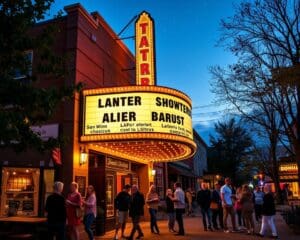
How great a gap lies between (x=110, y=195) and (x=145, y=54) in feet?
21.9

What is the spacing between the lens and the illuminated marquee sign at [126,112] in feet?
49.1

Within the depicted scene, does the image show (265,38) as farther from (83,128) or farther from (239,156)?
(239,156)

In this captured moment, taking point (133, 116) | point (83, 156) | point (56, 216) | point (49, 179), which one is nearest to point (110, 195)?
point (83, 156)

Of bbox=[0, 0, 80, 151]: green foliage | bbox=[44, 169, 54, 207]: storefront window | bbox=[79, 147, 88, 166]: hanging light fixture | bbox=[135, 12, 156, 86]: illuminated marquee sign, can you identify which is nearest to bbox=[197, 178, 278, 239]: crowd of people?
bbox=[79, 147, 88, 166]: hanging light fixture

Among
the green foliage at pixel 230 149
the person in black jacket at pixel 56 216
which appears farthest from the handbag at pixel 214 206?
the green foliage at pixel 230 149

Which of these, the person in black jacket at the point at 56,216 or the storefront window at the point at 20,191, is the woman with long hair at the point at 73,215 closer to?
the person in black jacket at the point at 56,216

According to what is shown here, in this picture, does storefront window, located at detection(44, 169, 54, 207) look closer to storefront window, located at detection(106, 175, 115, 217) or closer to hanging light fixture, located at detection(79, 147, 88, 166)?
hanging light fixture, located at detection(79, 147, 88, 166)

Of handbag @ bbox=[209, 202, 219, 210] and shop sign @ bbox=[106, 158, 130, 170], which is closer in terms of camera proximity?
handbag @ bbox=[209, 202, 219, 210]

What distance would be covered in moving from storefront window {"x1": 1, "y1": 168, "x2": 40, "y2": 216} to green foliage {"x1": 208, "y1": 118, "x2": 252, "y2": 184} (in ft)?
169

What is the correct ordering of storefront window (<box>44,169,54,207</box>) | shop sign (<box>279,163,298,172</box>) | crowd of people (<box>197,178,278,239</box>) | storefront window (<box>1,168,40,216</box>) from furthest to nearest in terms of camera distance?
shop sign (<box>279,163,298,172</box>) < storefront window (<box>44,169,54,207</box>) < storefront window (<box>1,168,40,216</box>) < crowd of people (<box>197,178,278,239</box>)

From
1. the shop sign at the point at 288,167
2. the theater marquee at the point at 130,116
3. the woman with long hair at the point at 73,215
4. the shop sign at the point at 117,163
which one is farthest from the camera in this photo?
the shop sign at the point at 288,167

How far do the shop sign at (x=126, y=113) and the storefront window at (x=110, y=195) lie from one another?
135 inches

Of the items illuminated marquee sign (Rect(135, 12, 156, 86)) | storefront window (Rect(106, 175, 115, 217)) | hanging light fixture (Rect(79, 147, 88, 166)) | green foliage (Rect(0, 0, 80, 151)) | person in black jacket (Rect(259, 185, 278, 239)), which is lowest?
person in black jacket (Rect(259, 185, 278, 239))

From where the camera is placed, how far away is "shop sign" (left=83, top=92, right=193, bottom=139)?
49.1 feet
